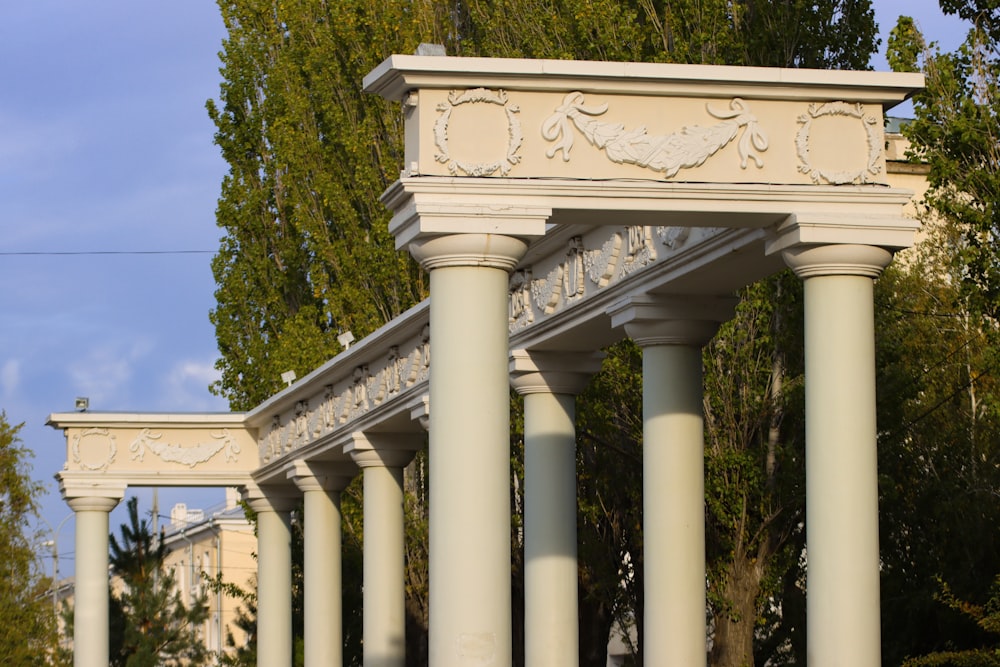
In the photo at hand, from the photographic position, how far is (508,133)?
22.4 m

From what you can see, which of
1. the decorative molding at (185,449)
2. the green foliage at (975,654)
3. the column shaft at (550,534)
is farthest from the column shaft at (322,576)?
the green foliage at (975,654)

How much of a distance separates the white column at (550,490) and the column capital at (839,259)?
997 cm

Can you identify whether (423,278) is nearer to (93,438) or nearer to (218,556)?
(93,438)

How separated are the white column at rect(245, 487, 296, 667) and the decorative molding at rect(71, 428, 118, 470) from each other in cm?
425

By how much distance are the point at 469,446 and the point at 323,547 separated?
29.6m

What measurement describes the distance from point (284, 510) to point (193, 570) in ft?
230

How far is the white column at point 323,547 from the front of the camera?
50.4 m

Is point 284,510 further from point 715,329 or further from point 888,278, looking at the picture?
point 715,329

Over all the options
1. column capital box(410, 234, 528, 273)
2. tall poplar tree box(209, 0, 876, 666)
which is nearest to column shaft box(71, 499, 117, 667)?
tall poplar tree box(209, 0, 876, 666)

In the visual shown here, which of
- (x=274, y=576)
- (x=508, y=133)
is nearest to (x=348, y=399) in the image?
(x=274, y=576)

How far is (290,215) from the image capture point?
61.5m

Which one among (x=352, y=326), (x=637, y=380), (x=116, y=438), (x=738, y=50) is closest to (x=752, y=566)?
(x=637, y=380)

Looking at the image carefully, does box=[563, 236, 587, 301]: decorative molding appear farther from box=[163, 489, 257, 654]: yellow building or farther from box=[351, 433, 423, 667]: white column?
box=[163, 489, 257, 654]: yellow building

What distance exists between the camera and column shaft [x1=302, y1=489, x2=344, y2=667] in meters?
50.3
